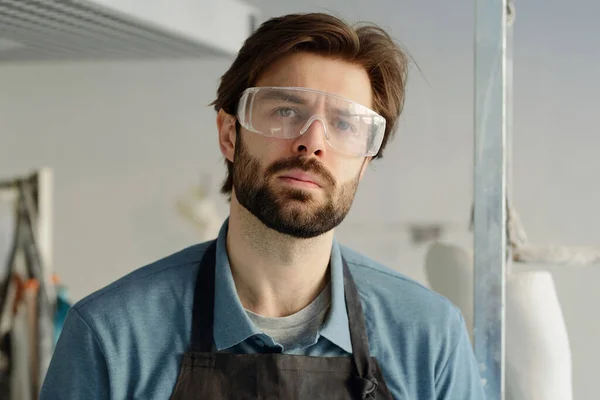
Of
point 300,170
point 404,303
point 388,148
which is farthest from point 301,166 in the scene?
point 388,148

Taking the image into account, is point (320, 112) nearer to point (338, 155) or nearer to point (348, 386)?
point (338, 155)

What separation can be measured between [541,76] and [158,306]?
76.8 inches

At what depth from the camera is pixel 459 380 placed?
1.49 meters

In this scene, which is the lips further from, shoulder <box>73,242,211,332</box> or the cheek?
shoulder <box>73,242,211,332</box>

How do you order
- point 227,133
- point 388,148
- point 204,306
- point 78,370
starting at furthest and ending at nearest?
point 388,148 < point 227,133 < point 204,306 < point 78,370

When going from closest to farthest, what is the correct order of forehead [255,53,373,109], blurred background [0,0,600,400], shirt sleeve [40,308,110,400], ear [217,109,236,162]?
shirt sleeve [40,308,110,400], forehead [255,53,373,109], ear [217,109,236,162], blurred background [0,0,600,400]

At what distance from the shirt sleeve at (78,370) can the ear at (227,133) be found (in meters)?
0.42

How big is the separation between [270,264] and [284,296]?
7 cm

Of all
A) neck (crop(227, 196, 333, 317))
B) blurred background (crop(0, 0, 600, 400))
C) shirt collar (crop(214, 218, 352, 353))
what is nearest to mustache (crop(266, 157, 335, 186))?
neck (crop(227, 196, 333, 317))

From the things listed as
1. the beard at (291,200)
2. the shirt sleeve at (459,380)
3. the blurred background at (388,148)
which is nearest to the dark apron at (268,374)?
the shirt sleeve at (459,380)

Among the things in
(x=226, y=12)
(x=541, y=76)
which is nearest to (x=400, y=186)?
(x=541, y=76)

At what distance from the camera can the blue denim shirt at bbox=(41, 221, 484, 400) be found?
1.39 meters

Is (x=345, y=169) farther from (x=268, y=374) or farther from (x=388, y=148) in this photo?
(x=388, y=148)

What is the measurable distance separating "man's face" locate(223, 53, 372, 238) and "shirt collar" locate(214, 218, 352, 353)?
13 centimetres
